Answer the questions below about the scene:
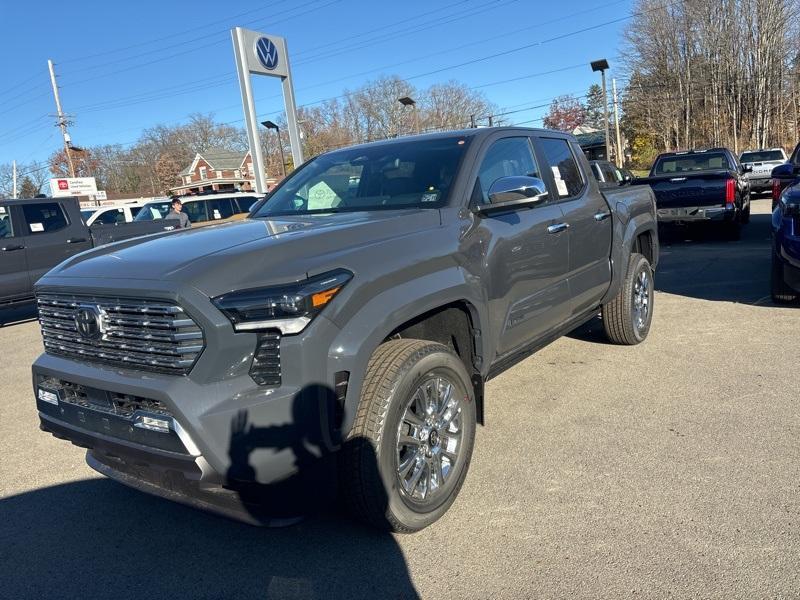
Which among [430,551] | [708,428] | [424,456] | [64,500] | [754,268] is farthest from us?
[754,268]

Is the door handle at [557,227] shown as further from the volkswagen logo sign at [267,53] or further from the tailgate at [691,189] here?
the volkswagen logo sign at [267,53]

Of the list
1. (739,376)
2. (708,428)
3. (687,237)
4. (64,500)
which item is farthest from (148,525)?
(687,237)

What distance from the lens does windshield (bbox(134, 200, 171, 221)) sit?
16.6 metres

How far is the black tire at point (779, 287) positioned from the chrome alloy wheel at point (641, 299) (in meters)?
1.71

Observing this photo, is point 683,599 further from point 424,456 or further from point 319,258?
point 319,258

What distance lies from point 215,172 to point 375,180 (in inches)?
2899

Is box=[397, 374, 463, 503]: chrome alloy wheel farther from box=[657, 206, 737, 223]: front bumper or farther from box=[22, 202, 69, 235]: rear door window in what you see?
box=[657, 206, 737, 223]: front bumper

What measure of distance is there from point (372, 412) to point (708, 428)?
243cm

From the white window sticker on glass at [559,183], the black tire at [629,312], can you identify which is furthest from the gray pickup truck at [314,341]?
the black tire at [629,312]

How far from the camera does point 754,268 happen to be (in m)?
9.00

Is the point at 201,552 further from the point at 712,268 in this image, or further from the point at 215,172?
the point at 215,172

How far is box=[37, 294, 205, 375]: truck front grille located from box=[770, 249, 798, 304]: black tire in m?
6.34

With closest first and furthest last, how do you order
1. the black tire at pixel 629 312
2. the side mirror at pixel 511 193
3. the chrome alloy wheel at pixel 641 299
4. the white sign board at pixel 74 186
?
the side mirror at pixel 511 193 → the black tire at pixel 629 312 → the chrome alloy wheel at pixel 641 299 → the white sign board at pixel 74 186

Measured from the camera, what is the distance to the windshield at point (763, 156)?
70.0 feet
